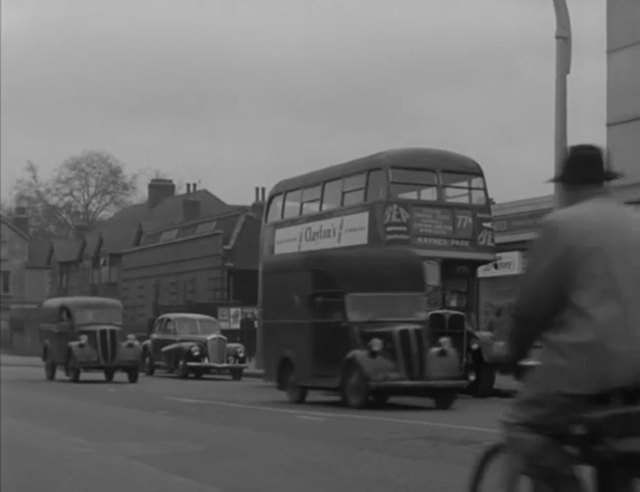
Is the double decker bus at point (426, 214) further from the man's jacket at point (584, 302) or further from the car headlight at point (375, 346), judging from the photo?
the man's jacket at point (584, 302)

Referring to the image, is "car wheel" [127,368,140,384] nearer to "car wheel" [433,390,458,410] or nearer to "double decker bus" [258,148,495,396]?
"double decker bus" [258,148,495,396]

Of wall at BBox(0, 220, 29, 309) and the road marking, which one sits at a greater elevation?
wall at BBox(0, 220, 29, 309)

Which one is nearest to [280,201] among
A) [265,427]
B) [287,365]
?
[287,365]

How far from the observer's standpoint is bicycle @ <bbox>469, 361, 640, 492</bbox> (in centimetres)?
523

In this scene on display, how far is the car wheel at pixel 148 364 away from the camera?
38.9m

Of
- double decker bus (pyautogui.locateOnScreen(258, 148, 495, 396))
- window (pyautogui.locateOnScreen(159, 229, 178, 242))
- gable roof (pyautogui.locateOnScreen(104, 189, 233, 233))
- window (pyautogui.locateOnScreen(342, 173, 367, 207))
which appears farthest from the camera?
gable roof (pyautogui.locateOnScreen(104, 189, 233, 233))

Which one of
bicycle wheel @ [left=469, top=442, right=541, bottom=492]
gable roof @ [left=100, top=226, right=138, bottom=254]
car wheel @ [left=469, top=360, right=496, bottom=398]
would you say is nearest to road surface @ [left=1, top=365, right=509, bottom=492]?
car wheel @ [left=469, top=360, right=496, bottom=398]

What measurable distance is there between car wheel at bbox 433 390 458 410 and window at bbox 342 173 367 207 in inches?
204

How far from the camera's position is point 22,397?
2552 centimetres

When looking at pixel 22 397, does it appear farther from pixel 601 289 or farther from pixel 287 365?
pixel 601 289

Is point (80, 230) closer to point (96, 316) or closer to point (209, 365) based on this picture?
point (209, 365)

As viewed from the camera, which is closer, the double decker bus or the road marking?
the road marking

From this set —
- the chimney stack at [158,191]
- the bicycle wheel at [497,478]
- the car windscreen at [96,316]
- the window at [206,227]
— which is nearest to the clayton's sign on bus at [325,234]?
the car windscreen at [96,316]

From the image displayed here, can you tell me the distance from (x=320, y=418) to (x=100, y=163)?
8607cm
